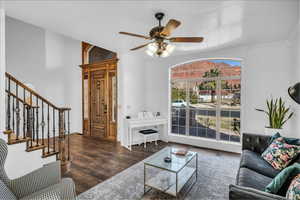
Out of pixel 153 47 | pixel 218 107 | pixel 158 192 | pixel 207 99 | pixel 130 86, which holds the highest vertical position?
pixel 153 47

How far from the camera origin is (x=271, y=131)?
3.21 metres

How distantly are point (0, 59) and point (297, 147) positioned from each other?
4364 mm

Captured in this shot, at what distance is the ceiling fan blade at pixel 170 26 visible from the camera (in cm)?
192

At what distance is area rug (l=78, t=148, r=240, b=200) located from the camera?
2.18 m

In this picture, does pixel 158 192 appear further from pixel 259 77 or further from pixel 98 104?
pixel 98 104

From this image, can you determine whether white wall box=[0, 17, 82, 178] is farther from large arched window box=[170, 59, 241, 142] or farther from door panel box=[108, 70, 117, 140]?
large arched window box=[170, 59, 241, 142]

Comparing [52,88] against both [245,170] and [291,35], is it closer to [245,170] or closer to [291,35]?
[245,170]

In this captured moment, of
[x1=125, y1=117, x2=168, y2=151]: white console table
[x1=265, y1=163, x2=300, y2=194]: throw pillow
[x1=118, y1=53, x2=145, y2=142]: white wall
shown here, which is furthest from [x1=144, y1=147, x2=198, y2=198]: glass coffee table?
[x1=118, y1=53, x2=145, y2=142]: white wall

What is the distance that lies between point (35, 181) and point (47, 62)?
4.75m

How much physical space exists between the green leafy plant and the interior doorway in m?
4.15

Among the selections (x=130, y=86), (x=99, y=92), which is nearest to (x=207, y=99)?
(x=130, y=86)

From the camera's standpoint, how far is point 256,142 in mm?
2779

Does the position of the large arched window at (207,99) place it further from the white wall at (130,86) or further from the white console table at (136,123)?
the white wall at (130,86)

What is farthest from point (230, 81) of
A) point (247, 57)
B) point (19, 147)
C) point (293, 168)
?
point (19, 147)
